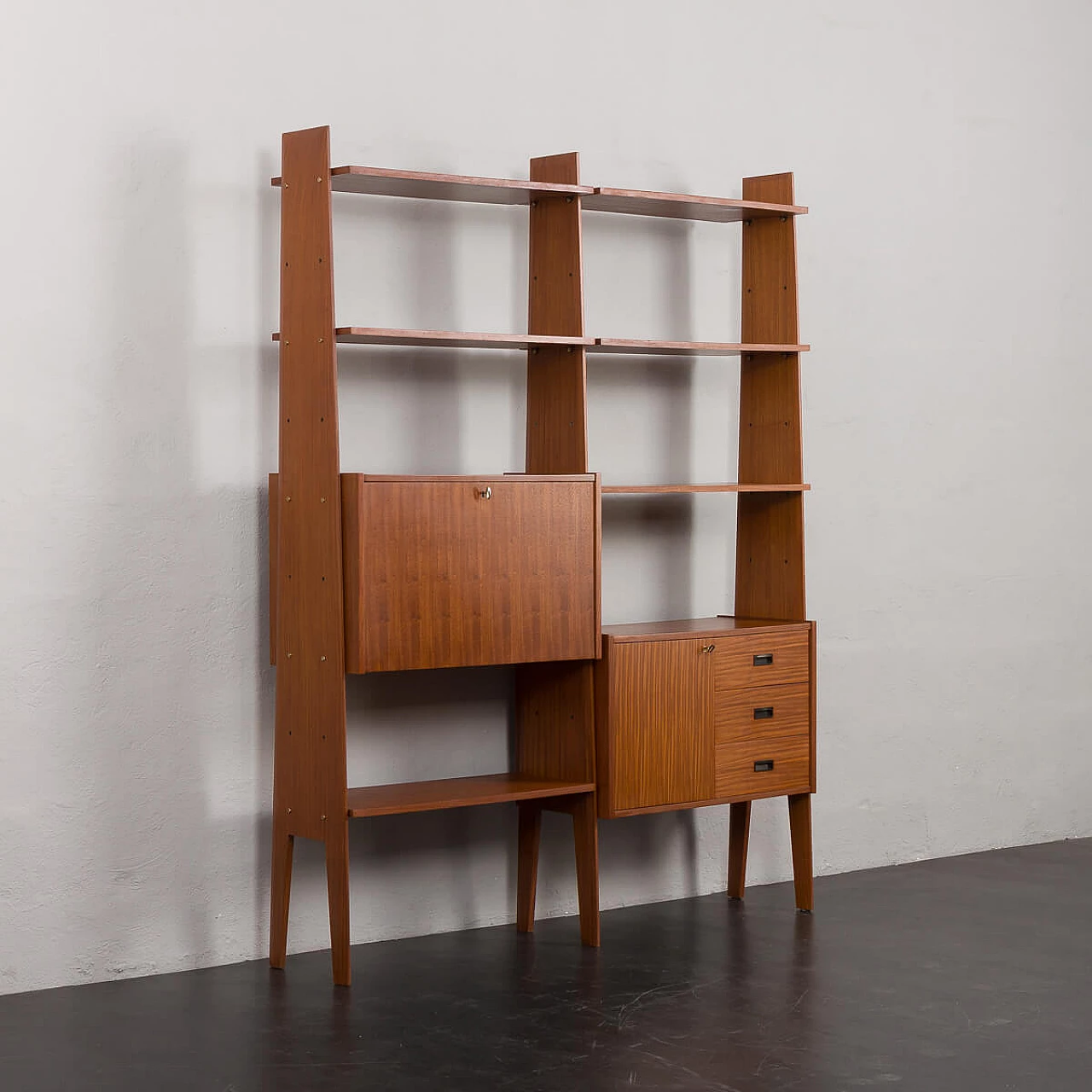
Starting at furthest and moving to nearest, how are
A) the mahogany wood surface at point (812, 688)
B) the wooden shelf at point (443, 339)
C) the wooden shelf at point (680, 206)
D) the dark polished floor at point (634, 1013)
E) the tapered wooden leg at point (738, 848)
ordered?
1. the tapered wooden leg at point (738, 848)
2. the mahogany wood surface at point (812, 688)
3. the wooden shelf at point (680, 206)
4. the wooden shelf at point (443, 339)
5. the dark polished floor at point (634, 1013)

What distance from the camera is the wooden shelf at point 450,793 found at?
12.7ft

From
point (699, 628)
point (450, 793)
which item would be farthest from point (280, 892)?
point (699, 628)

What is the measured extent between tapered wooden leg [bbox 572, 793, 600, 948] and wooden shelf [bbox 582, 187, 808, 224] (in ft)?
5.32

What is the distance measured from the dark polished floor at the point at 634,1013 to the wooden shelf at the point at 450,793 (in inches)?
17.2

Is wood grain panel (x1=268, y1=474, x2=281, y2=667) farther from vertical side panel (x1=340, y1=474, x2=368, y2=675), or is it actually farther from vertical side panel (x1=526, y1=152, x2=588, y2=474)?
vertical side panel (x1=526, y1=152, x2=588, y2=474)

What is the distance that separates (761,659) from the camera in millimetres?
4449

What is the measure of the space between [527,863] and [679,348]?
4.94ft

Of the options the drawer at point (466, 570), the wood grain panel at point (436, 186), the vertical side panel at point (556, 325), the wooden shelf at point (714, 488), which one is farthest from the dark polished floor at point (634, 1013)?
the wood grain panel at point (436, 186)

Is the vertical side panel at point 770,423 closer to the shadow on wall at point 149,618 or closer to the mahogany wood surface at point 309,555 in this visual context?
the mahogany wood surface at point 309,555

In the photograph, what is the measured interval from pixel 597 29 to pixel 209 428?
174cm

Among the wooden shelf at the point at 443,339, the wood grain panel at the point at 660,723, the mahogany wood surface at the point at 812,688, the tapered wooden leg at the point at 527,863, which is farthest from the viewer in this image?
the mahogany wood surface at the point at 812,688

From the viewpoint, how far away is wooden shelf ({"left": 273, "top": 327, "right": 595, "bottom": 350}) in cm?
386

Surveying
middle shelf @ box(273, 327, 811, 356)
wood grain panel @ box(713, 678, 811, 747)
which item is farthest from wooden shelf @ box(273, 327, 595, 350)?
wood grain panel @ box(713, 678, 811, 747)

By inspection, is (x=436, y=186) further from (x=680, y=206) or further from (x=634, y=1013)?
(x=634, y=1013)
